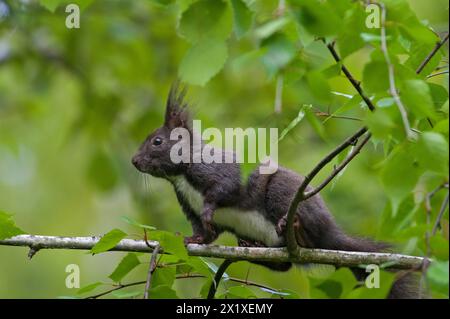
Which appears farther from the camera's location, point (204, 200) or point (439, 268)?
point (204, 200)

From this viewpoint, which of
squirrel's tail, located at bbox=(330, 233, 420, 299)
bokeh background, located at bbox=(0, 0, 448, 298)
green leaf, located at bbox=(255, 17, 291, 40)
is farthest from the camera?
bokeh background, located at bbox=(0, 0, 448, 298)

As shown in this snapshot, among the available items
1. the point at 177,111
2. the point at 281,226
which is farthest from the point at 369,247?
the point at 177,111

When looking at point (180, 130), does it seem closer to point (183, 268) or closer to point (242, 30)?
point (183, 268)

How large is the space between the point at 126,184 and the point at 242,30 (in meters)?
6.34

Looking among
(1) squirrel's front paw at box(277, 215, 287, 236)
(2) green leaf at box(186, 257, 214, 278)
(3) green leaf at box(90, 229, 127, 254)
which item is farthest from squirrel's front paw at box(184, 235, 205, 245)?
(3) green leaf at box(90, 229, 127, 254)

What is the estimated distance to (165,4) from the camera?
2.99 metres

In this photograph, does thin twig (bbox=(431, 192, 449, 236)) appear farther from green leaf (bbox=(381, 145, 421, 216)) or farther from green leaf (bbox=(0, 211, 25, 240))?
green leaf (bbox=(0, 211, 25, 240))

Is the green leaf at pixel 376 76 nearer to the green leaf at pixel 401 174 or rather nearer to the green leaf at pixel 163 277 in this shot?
the green leaf at pixel 401 174

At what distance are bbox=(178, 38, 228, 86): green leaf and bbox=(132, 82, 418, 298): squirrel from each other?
81.2 inches

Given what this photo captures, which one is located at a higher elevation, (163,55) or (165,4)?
(163,55)

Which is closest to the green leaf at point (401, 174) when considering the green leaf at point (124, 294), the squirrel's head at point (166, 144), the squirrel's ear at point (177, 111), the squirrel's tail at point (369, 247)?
the green leaf at point (124, 294)

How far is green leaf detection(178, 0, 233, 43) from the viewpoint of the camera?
2.67 metres

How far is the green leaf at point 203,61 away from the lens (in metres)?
2.56
